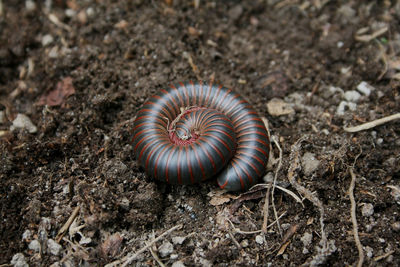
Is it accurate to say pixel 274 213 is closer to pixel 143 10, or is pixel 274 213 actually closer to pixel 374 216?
pixel 374 216

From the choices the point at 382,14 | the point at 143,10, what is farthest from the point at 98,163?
the point at 382,14

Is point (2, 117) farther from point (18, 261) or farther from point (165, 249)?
point (165, 249)

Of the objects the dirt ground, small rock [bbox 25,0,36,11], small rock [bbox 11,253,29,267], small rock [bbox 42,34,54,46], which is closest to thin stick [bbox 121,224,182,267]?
the dirt ground

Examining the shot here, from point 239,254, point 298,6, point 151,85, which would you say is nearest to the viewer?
point 239,254

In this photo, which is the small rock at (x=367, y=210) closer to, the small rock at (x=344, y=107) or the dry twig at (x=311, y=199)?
the dry twig at (x=311, y=199)

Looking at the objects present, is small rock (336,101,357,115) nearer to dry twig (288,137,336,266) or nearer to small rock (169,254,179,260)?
dry twig (288,137,336,266)

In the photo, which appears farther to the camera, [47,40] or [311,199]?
[47,40]

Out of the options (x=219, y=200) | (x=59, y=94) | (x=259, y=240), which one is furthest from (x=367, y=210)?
(x=59, y=94)
